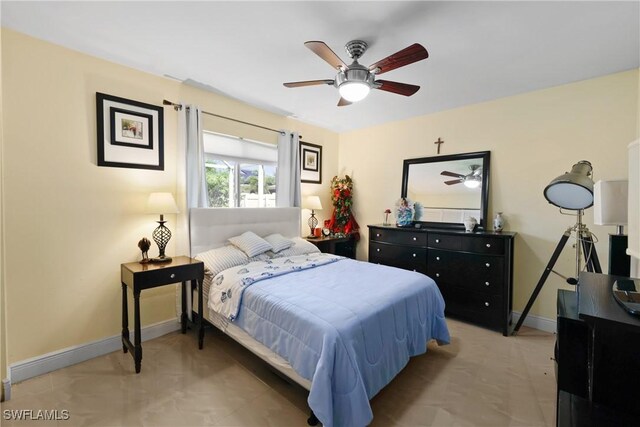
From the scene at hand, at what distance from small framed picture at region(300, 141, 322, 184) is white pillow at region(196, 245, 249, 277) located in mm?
1800

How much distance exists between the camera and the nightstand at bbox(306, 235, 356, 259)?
4.12m

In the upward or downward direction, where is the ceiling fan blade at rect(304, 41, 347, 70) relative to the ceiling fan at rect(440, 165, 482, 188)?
upward

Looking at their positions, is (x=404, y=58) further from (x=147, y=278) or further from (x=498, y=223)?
(x=147, y=278)

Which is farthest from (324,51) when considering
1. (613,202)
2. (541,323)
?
(541,323)

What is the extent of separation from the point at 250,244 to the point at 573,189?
2959mm

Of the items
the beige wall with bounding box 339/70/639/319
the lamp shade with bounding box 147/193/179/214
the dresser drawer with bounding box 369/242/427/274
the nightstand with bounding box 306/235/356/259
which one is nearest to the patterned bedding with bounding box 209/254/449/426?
the lamp shade with bounding box 147/193/179/214

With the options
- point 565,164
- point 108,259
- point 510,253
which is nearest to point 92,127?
point 108,259

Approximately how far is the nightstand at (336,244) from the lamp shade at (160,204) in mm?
1932

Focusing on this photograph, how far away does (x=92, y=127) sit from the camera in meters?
2.44

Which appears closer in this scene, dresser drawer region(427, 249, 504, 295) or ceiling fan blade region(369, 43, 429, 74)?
ceiling fan blade region(369, 43, 429, 74)

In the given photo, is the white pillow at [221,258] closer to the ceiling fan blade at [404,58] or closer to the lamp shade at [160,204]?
the lamp shade at [160,204]

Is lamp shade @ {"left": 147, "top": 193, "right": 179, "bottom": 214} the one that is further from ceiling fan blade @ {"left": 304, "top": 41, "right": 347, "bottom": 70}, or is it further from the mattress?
ceiling fan blade @ {"left": 304, "top": 41, "right": 347, "bottom": 70}

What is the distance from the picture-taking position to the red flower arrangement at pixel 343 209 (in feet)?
15.2

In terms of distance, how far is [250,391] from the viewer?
204cm
